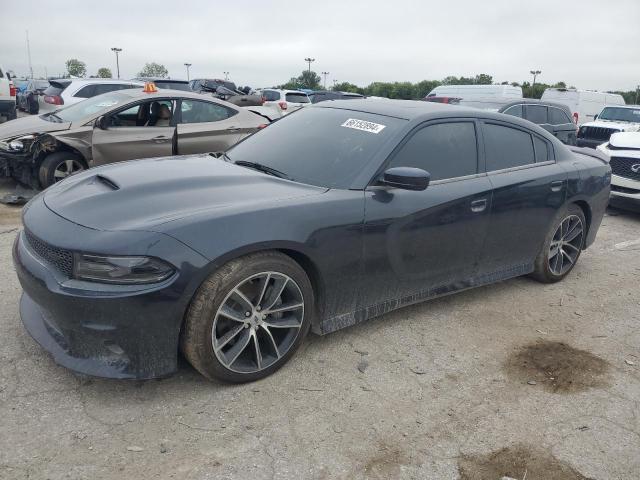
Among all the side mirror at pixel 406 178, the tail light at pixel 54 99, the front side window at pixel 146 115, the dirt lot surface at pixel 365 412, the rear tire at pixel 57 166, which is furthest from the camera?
the tail light at pixel 54 99

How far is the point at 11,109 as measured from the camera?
546 inches

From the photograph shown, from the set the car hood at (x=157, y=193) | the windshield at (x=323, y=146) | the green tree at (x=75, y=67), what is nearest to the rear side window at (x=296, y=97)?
the windshield at (x=323, y=146)

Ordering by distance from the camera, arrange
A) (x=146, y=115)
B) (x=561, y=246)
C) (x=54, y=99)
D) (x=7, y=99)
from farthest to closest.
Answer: (x=7, y=99)
(x=54, y=99)
(x=146, y=115)
(x=561, y=246)

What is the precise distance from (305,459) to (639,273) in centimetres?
445

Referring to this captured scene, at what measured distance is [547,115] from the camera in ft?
37.8

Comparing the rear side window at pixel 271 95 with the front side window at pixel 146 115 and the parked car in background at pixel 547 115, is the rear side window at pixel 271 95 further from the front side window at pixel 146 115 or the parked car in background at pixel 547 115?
the front side window at pixel 146 115

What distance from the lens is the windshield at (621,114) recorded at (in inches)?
580

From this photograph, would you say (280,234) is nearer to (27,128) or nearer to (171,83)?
(27,128)

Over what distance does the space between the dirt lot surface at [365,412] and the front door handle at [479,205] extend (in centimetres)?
84

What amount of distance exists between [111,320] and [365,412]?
53.6 inches

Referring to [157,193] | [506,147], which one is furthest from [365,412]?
[506,147]

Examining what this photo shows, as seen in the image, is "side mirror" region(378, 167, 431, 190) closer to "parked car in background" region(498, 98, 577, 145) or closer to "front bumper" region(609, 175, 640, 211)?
"front bumper" region(609, 175, 640, 211)

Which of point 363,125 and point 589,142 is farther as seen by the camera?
point 589,142

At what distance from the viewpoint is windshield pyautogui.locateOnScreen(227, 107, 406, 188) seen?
3523 mm
